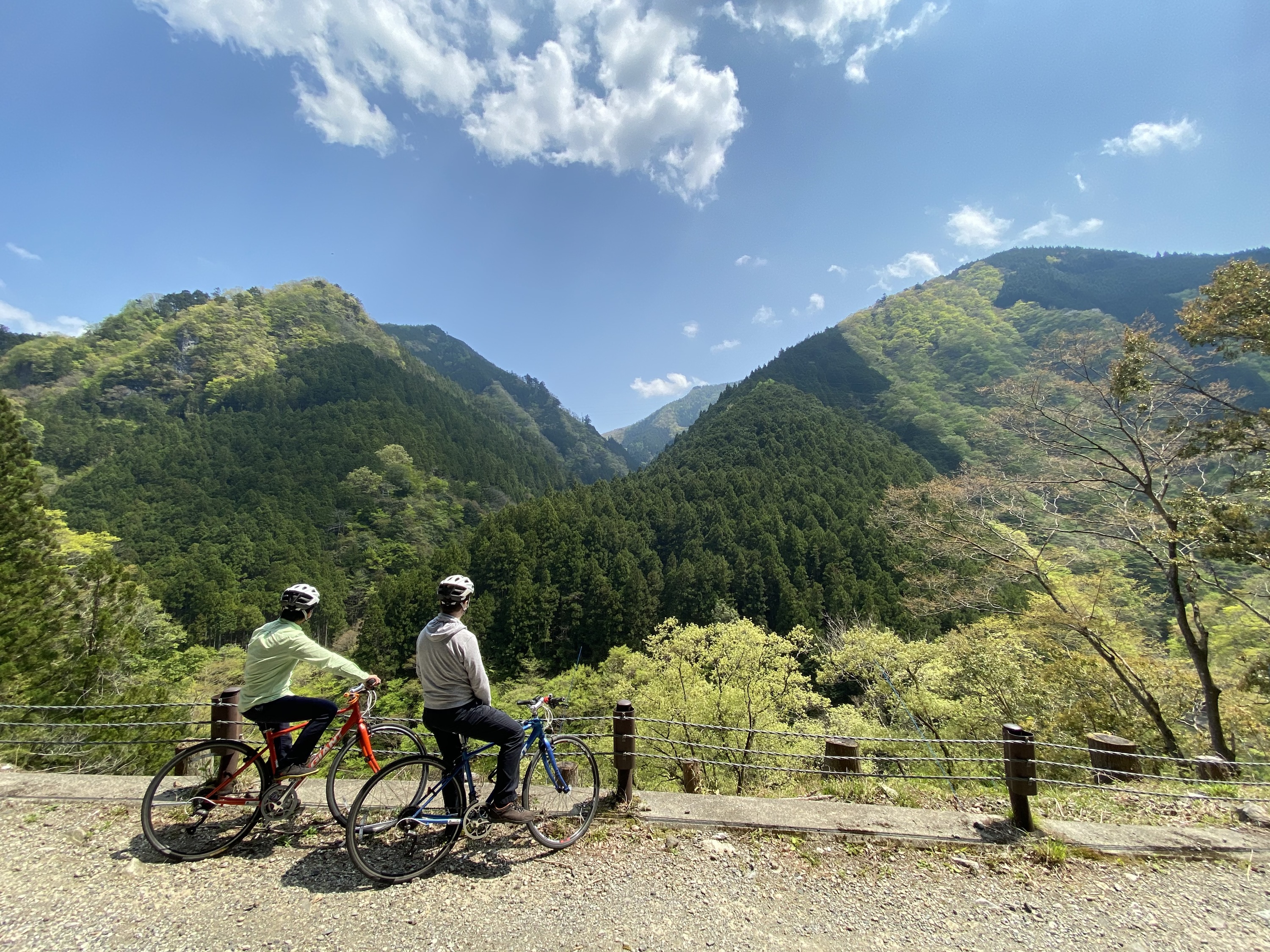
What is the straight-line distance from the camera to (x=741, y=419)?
75562 millimetres

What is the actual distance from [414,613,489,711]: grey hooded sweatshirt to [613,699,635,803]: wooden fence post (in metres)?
1.63

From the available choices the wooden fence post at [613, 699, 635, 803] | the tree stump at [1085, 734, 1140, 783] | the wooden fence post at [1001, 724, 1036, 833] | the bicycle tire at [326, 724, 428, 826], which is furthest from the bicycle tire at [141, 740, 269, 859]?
the tree stump at [1085, 734, 1140, 783]

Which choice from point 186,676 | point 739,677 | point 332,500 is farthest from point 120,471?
point 739,677

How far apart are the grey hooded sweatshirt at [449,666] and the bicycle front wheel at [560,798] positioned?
1020 mm

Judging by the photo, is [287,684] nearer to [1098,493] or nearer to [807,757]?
[807,757]

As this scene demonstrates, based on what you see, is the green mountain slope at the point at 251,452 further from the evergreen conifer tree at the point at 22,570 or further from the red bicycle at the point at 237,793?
the red bicycle at the point at 237,793

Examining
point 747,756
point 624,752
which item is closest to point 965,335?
point 747,756

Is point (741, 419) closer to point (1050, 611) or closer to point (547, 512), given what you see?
point (547, 512)

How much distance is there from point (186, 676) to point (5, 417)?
20.5 meters

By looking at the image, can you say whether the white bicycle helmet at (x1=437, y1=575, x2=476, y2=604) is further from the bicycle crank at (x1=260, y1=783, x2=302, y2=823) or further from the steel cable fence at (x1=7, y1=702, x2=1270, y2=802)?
the bicycle crank at (x1=260, y1=783, x2=302, y2=823)

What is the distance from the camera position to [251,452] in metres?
67.4

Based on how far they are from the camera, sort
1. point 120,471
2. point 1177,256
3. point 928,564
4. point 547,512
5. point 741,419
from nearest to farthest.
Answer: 1. point 928,564
2. point 547,512
3. point 120,471
4. point 741,419
5. point 1177,256

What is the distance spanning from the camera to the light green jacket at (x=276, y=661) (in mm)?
3611

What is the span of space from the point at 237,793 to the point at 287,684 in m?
0.96
